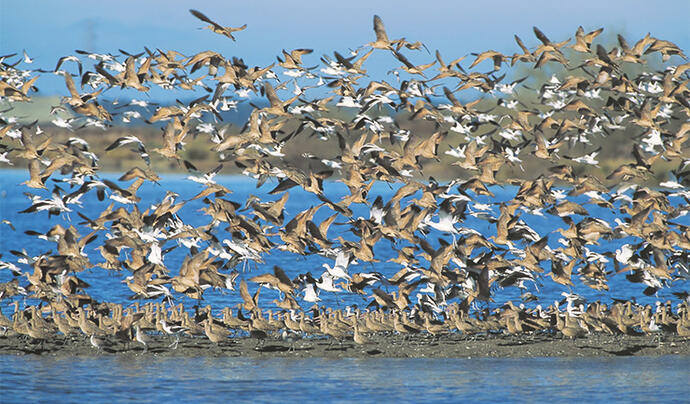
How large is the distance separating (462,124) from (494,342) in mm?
5979

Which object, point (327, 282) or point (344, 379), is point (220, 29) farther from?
point (344, 379)

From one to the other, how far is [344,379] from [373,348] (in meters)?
2.64

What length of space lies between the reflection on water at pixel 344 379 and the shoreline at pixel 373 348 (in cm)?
40

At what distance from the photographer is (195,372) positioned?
63.3 ft

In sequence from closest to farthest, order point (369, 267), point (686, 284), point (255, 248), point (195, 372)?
point (195, 372) < point (255, 248) < point (686, 284) < point (369, 267)

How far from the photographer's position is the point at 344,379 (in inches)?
741

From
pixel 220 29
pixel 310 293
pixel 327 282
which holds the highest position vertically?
pixel 220 29

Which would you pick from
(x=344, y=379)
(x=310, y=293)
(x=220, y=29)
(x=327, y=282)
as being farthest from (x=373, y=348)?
(x=220, y=29)

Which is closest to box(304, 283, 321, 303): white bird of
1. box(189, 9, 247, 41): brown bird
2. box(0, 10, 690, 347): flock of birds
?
box(0, 10, 690, 347): flock of birds

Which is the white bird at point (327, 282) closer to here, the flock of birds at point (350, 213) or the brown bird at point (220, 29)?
the flock of birds at point (350, 213)

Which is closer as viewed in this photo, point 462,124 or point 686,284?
point 462,124

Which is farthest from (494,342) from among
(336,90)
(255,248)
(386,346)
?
(336,90)

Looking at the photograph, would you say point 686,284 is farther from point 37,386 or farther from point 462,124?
point 37,386

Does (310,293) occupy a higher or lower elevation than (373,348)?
higher
